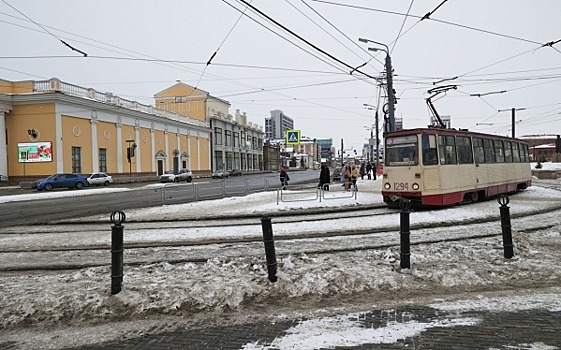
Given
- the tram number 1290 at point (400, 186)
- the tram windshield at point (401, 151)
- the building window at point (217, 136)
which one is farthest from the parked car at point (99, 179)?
the building window at point (217, 136)

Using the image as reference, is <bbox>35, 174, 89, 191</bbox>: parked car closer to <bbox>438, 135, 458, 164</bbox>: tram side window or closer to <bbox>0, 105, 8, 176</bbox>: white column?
<bbox>0, 105, 8, 176</bbox>: white column

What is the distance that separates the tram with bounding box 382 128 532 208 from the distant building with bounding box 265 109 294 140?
121 metres

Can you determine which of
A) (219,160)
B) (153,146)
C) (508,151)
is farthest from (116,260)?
(219,160)

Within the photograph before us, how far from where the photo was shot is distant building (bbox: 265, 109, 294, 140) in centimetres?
14075

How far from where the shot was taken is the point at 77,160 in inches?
1804

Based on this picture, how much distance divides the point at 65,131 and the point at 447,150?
41087 millimetres

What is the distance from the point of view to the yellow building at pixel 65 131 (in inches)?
1692

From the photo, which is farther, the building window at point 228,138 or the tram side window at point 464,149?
the building window at point 228,138

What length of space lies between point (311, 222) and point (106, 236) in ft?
20.1

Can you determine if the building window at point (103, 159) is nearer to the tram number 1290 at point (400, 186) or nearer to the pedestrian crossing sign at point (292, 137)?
the pedestrian crossing sign at point (292, 137)

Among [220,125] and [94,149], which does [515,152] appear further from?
[220,125]

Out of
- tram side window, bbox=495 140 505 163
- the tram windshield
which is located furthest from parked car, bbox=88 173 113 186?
tram side window, bbox=495 140 505 163

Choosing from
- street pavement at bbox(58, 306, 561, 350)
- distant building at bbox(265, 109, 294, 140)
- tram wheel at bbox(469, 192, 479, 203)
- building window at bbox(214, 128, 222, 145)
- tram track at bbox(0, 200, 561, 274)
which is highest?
distant building at bbox(265, 109, 294, 140)

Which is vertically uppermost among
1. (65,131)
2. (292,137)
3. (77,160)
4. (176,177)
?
(65,131)
